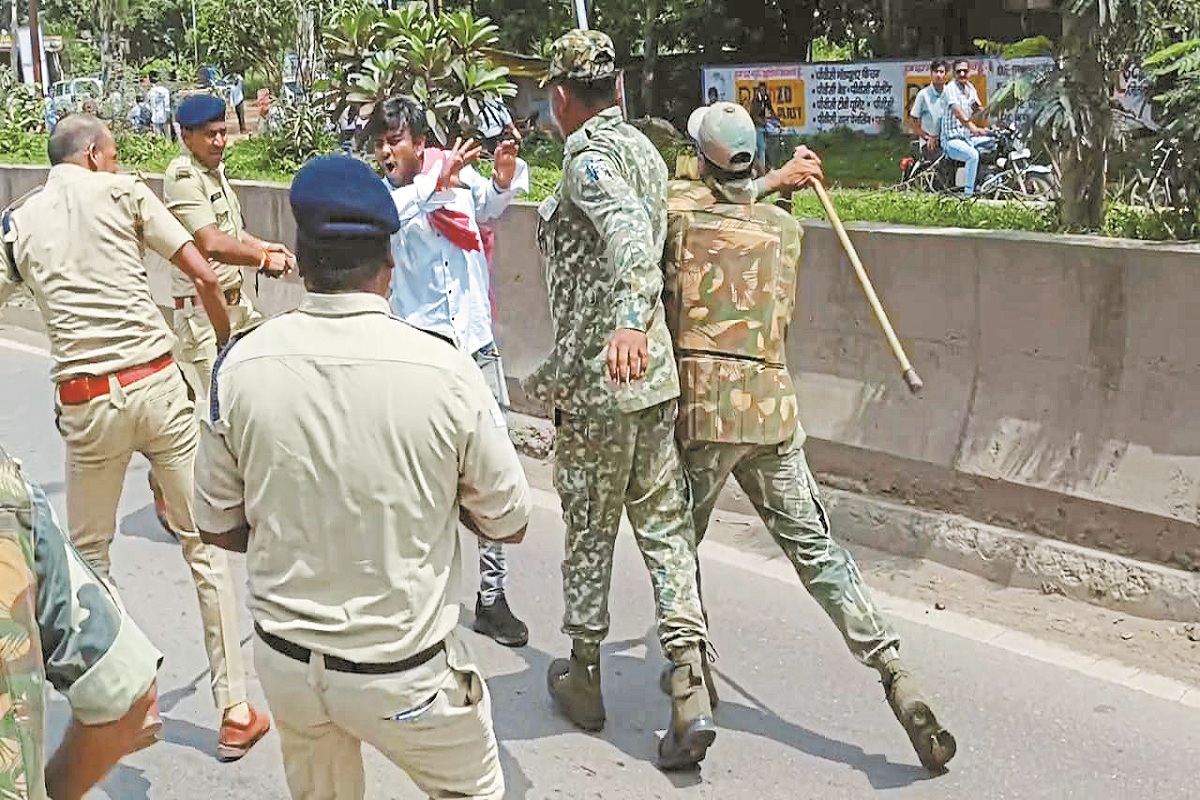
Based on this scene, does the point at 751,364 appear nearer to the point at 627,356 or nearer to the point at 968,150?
the point at 627,356

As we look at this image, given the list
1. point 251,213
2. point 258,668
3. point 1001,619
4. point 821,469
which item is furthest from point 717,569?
point 251,213

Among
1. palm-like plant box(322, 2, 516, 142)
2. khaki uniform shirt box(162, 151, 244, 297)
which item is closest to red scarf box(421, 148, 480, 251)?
khaki uniform shirt box(162, 151, 244, 297)

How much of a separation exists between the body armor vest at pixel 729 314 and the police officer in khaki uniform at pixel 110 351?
1442mm

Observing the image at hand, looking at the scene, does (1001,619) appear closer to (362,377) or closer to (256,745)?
(256,745)

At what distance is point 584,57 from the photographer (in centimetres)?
443

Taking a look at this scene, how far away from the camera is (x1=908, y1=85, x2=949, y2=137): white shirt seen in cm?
1750

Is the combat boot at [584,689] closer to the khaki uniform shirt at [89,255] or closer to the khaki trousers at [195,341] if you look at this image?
the khaki uniform shirt at [89,255]

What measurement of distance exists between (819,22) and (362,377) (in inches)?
1033

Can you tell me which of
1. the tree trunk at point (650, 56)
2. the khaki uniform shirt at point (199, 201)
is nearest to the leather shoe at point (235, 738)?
the khaki uniform shirt at point (199, 201)

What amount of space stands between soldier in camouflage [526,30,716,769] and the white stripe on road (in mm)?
1357

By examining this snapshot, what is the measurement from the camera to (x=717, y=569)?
6.21 metres

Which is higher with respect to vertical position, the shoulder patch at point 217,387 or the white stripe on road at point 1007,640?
the shoulder patch at point 217,387

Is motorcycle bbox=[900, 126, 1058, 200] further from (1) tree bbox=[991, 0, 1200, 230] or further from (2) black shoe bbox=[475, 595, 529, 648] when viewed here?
(2) black shoe bbox=[475, 595, 529, 648]

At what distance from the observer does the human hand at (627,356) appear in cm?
407
